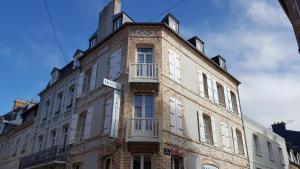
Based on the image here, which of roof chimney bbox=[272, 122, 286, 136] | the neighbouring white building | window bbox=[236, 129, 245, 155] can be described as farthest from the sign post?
roof chimney bbox=[272, 122, 286, 136]

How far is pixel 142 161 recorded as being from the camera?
1122 cm

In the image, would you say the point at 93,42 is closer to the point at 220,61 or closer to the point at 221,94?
the point at 220,61

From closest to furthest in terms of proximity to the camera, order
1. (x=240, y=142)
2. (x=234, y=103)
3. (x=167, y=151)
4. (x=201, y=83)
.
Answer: (x=167, y=151) < (x=201, y=83) < (x=240, y=142) < (x=234, y=103)

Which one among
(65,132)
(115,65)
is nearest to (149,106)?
(115,65)

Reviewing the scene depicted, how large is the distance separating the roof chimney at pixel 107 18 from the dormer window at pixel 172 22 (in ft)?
10.4

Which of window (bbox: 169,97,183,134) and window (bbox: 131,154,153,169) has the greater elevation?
window (bbox: 169,97,183,134)

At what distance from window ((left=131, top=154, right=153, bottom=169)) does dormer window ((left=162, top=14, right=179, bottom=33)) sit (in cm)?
692

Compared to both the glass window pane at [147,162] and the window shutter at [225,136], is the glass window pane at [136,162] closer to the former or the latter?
the glass window pane at [147,162]

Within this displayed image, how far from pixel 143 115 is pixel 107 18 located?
7.41 m

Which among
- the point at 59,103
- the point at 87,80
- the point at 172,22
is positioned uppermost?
the point at 172,22

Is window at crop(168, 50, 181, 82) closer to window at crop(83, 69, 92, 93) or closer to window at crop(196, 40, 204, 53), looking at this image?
window at crop(196, 40, 204, 53)

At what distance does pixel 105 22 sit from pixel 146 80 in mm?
6279

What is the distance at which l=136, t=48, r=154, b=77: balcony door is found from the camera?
503 inches

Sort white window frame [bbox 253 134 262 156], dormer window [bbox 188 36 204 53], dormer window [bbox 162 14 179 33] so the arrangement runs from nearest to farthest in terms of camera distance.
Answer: dormer window [bbox 162 14 179 33], dormer window [bbox 188 36 204 53], white window frame [bbox 253 134 262 156]
